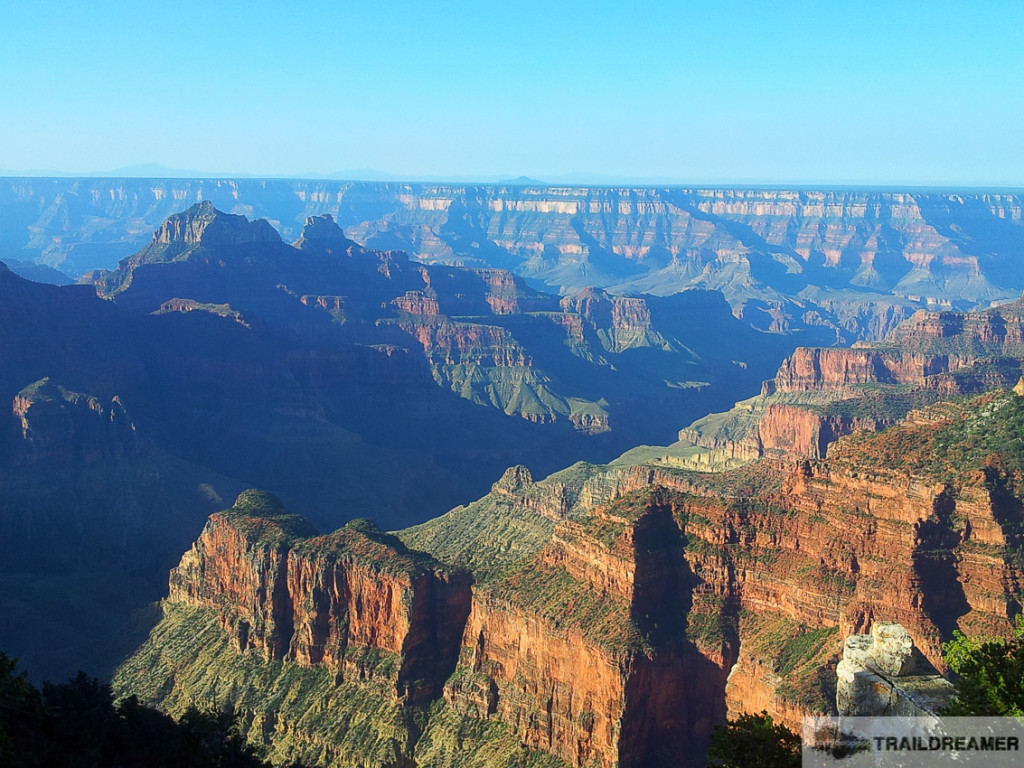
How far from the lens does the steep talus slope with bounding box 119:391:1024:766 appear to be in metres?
54.9

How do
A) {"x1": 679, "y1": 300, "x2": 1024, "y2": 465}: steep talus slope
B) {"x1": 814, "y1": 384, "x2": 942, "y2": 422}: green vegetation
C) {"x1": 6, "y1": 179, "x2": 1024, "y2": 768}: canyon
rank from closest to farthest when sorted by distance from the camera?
{"x1": 6, "y1": 179, "x2": 1024, "y2": 768}: canyon
{"x1": 814, "y1": 384, "x2": 942, "y2": 422}: green vegetation
{"x1": 679, "y1": 300, "x2": 1024, "y2": 465}: steep talus slope

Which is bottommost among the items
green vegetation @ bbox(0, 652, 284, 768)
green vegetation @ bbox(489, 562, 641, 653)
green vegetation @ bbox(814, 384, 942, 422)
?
green vegetation @ bbox(814, 384, 942, 422)

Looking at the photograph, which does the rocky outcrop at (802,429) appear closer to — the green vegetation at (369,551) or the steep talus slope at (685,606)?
the steep talus slope at (685,606)

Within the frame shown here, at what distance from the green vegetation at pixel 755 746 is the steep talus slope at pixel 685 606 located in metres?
18.2

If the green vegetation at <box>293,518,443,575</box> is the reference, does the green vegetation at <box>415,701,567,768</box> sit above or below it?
below

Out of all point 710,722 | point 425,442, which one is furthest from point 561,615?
point 425,442

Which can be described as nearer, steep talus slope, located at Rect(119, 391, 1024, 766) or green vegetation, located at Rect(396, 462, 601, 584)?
steep talus slope, located at Rect(119, 391, 1024, 766)

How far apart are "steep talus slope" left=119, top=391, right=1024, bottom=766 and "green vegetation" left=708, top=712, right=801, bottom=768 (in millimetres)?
18189

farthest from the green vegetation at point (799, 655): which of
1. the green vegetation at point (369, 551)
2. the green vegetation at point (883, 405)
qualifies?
the green vegetation at point (883, 405)

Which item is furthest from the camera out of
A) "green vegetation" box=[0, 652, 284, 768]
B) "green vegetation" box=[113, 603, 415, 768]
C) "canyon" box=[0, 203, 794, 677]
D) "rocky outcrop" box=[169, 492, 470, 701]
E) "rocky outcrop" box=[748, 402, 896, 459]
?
"rocky outcrop" box=[748, 402, 896, 459]

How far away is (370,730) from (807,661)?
89.5 ft

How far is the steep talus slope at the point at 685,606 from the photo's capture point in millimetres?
54875

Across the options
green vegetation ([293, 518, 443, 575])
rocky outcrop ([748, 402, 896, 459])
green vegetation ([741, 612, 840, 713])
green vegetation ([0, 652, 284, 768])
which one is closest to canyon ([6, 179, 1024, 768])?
green vegetation ([741, 612, 840, 713])

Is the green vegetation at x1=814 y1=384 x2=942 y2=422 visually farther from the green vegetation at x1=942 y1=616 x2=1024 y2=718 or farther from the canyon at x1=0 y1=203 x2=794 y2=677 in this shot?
the green vegetation at x1=942 y1=616 x2=1024 y2=718
